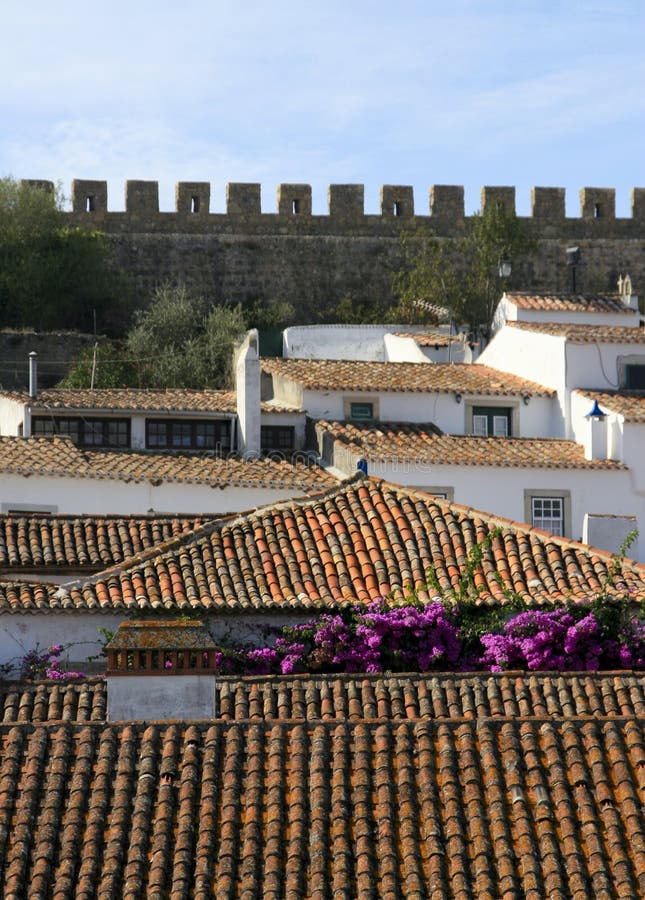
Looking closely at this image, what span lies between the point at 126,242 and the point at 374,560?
2749 cm

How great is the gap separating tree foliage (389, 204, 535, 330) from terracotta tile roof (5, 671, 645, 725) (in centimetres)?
2885

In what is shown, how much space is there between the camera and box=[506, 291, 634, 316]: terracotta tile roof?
3847cm

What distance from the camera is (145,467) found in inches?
1156

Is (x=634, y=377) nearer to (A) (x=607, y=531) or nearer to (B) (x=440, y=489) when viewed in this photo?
(B) (x=440, y=489)

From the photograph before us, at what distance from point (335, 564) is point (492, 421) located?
12700 mm

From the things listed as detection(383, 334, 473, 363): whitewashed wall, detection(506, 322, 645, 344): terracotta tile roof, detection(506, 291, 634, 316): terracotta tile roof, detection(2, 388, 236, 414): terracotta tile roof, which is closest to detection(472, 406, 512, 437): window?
detection(506, 322, 645, 344): terracotta tile roof

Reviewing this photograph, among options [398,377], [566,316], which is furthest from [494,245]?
[398,377]

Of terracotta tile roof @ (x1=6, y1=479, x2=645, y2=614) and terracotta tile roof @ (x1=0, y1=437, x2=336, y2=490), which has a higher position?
terracotta tile roof @ (x1=0, y1=437, x2=336, y2=490)

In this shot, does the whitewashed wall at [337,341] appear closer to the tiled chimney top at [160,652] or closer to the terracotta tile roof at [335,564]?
the terracotta tile roof at [335,564]

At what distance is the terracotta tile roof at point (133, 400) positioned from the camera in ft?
106

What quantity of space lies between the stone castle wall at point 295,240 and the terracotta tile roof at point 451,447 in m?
16.1

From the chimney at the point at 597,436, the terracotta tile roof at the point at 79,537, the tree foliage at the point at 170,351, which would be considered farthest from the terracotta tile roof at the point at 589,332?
the terracotta tile roof at the point at 79,537

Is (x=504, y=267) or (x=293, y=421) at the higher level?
(x=504, y=267)

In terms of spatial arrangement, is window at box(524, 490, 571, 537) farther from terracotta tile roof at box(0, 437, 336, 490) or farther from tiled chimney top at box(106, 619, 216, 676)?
tiled chimney top at box(106, 619, 216, 676)
